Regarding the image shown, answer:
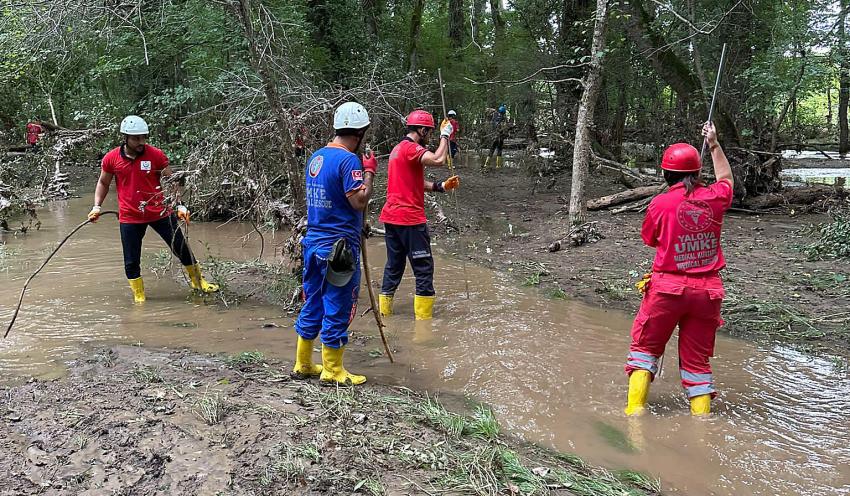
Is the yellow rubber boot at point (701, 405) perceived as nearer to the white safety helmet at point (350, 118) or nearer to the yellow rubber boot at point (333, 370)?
the yellow rubber boot at point (333, 370)

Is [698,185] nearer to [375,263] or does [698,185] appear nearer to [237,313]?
[237,313]

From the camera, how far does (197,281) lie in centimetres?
682

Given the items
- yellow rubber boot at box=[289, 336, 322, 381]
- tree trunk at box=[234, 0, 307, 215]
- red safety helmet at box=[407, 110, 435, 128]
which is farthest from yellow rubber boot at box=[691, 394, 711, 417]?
tree trunk at box=[234, 0, 307, 215]

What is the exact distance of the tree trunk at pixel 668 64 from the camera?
36.0 feet

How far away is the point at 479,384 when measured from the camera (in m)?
4.63

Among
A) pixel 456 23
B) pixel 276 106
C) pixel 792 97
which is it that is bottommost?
pixel 276 106

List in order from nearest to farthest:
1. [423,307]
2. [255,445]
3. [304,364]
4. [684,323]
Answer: [255,445], [684,323], [304,364], [423,307]

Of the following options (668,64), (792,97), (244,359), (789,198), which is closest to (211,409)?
(244,359)

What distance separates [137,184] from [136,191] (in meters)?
0.07

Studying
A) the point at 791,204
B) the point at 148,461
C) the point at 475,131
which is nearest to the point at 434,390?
the point at 148,461

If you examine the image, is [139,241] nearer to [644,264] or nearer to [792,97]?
[644,264]

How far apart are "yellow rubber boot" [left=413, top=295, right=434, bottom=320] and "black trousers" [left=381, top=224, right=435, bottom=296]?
5cm

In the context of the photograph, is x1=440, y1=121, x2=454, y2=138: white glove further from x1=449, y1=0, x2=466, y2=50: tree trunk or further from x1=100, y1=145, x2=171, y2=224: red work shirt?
x1=449, y1=0, x2=466, y2=50: tree trunk

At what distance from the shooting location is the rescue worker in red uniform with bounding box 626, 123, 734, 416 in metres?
3.80
